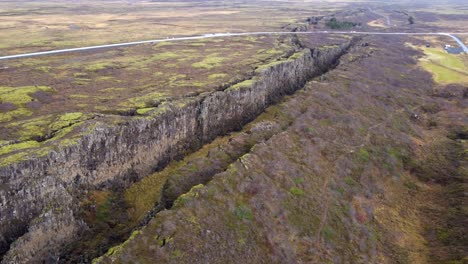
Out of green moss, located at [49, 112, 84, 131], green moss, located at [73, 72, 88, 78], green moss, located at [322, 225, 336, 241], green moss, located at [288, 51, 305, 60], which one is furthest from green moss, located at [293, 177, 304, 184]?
green moss, located at [73, 72, 88, 78]

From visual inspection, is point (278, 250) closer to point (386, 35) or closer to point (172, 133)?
point (172, 133)

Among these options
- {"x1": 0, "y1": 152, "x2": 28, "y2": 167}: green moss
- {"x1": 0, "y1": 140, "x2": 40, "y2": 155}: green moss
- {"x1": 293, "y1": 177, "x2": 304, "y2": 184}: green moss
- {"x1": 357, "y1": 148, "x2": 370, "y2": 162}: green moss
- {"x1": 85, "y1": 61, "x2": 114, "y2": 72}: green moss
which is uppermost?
{"x1": 85, "y1": 61, "x2": 114, "y2": 72}: green moss

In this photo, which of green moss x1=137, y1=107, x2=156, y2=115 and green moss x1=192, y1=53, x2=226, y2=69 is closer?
green moss x1=137, y1=107, x2=156, y2=115

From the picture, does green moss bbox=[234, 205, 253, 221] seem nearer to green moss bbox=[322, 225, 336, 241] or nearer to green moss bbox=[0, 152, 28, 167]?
green moss bbox=[322, 225, 336, 241]

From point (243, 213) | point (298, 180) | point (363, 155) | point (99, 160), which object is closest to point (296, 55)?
point (363, 155)

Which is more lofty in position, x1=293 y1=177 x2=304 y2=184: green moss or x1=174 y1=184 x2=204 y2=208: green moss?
x1=174 y1=184 x2=204 y2=208: green moss

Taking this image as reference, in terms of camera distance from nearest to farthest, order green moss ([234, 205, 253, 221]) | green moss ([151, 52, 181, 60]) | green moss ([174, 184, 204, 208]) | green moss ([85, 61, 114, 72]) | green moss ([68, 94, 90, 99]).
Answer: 1. green moss ([174, 184, 204, 208])
2. green moss ([234, 205, 253, 221])
3. green moss ([68, 94, 90, 99])
4. green moss ([85, 61, 114, 72])
5. green moss ([151, 52, 181, 60])

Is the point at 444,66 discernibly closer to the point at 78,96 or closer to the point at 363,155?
the point at 363,155
